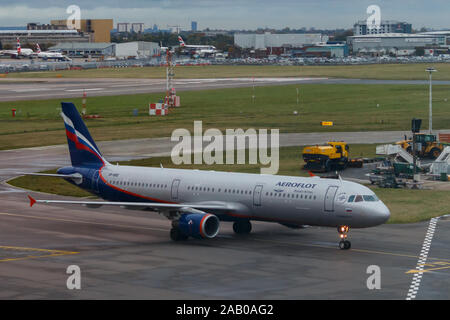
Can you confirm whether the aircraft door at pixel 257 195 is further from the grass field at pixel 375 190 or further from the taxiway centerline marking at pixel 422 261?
the grass field at pixel 375 190

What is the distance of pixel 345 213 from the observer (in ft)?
158

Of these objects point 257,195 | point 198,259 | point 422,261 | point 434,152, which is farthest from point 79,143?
point 434,152

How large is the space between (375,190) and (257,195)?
22.4 metres

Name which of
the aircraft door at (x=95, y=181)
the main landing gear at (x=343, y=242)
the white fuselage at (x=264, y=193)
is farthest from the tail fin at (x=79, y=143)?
the main landing gear at (x=343, y=242)

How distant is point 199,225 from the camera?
50.3 m

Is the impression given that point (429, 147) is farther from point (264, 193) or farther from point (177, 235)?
point (177, 235)

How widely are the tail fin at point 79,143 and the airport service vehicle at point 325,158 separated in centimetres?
2718

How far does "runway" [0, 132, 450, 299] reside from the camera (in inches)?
1565

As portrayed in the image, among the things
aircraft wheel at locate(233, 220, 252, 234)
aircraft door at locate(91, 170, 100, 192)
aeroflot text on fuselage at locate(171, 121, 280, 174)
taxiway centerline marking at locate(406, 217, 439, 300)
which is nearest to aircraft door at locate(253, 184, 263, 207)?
aircraft wheel at locate(233, 220, 252, 234)

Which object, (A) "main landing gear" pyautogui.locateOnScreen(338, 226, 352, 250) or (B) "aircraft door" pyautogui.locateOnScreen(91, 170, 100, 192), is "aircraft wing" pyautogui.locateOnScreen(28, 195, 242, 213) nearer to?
(B) "aircraft door" pyautogui.locateOnScreen(91, 170, 100, 192)

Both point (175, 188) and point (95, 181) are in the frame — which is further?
point (95, 181)
